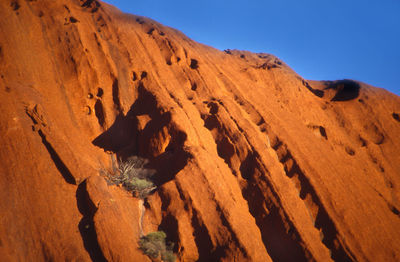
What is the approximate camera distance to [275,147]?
511 inches

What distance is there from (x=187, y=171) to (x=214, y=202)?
2.01 m

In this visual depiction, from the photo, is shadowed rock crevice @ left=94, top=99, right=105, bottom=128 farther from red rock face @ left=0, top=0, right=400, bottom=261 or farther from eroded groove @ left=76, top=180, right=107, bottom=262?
eroded groove @ left=76, top=180, right=107, bottom=262

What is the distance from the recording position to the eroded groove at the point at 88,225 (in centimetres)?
781

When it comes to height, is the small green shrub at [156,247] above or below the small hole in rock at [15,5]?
below

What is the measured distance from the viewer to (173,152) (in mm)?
12188

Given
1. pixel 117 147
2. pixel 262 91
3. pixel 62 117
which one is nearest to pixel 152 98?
pixel 117 147

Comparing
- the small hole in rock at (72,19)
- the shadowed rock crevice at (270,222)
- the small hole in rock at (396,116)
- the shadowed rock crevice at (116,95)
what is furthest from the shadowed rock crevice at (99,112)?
the small hole in rock at (396,116)

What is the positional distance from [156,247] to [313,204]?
25.8 feet

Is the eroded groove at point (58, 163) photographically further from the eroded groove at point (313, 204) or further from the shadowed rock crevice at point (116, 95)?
the eroded groove at point (313, 204)

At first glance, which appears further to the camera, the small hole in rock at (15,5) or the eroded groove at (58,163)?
the small hole in rock at (15,5)

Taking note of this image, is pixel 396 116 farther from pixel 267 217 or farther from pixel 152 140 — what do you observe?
pixel 152 140

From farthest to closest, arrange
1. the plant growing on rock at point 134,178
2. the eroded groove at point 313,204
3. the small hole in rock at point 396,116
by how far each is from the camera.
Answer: the small hole in rock at point 396,116
the plant growing on rock at point 134,178
the eroded groove at point 313,204

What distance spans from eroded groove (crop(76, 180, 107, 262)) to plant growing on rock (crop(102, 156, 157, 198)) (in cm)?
164

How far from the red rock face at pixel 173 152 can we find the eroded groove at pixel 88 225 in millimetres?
40
